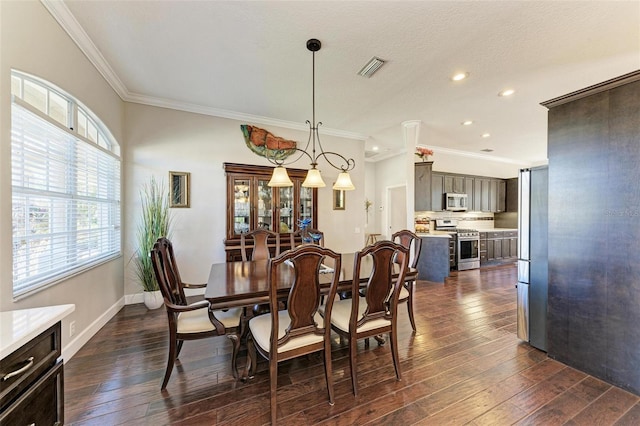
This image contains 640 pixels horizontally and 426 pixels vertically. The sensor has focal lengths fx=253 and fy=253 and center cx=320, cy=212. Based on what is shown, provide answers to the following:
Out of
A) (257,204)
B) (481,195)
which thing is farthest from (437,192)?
(257,204)

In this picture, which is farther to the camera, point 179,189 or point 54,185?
point 179,189

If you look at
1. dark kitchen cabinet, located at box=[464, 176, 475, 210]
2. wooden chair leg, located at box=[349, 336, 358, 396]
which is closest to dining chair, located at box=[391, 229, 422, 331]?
wooden chair leg, located at box=[349, 336, 358, 396]

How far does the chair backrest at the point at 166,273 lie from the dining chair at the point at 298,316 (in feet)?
2.44

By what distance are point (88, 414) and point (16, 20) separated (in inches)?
108

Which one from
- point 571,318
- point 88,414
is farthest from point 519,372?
point 88,414

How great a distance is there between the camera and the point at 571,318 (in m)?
2.21

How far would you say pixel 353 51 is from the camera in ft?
8.43

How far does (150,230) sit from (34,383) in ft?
8.73

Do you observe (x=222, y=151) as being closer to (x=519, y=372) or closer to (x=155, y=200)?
(x=155, y=200)

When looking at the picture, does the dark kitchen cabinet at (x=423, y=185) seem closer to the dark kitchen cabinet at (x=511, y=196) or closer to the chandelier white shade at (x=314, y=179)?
the dark kitchen cabinet at (x=511, y=196)

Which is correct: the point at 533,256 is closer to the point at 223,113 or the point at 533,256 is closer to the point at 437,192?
the point at 437,192

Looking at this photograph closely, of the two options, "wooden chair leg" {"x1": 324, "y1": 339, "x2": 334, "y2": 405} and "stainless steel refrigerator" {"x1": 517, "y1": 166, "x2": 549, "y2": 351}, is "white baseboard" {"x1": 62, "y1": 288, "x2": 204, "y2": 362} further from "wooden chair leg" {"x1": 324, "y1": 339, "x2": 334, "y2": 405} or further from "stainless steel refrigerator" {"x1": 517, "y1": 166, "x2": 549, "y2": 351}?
"stainless steel refrigerator" {"x1": 517, "y1": 166, "x2": 549, "y2": 351}

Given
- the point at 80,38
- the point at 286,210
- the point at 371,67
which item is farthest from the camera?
the point at 286,210

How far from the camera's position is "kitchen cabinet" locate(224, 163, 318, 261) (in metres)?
3.98
